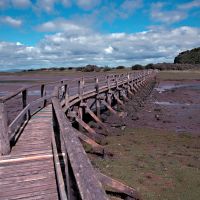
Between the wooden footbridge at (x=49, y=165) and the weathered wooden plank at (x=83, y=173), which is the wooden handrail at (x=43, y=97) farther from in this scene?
the weathered wooden plank at (x=83, y=173)

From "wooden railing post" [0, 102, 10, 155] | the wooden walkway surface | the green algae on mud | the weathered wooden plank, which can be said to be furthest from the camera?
the green algae on mud

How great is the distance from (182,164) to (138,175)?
1738 millimetres

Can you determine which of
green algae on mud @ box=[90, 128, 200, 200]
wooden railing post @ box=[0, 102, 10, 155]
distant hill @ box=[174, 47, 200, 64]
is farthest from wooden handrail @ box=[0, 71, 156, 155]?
distant hill @ box=[174, 47, 200, 64]

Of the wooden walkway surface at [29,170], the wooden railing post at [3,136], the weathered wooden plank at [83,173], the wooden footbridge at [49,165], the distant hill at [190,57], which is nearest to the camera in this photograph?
the weathered wooden plank at [83,173]

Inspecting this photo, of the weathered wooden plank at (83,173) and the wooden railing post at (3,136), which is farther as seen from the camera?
the wooden railing post at (3,136)

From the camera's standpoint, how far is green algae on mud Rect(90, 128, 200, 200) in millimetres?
7543

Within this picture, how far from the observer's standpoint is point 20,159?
612cm

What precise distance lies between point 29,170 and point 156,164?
4.83m

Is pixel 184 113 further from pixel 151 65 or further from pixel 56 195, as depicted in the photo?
pixel 151 65

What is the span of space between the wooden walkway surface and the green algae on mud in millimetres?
2212

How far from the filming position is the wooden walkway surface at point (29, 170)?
15.3 ft

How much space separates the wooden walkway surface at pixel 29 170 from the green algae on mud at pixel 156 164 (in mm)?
2212

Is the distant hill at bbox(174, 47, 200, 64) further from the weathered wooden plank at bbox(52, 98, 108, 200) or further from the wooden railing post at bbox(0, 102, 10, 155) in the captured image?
the weathered wooden plank at bbox(52, 98, 108, 200)

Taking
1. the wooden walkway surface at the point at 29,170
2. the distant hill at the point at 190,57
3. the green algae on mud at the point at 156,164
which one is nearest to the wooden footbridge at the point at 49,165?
the wooden walkway surface at the point at 29,170
